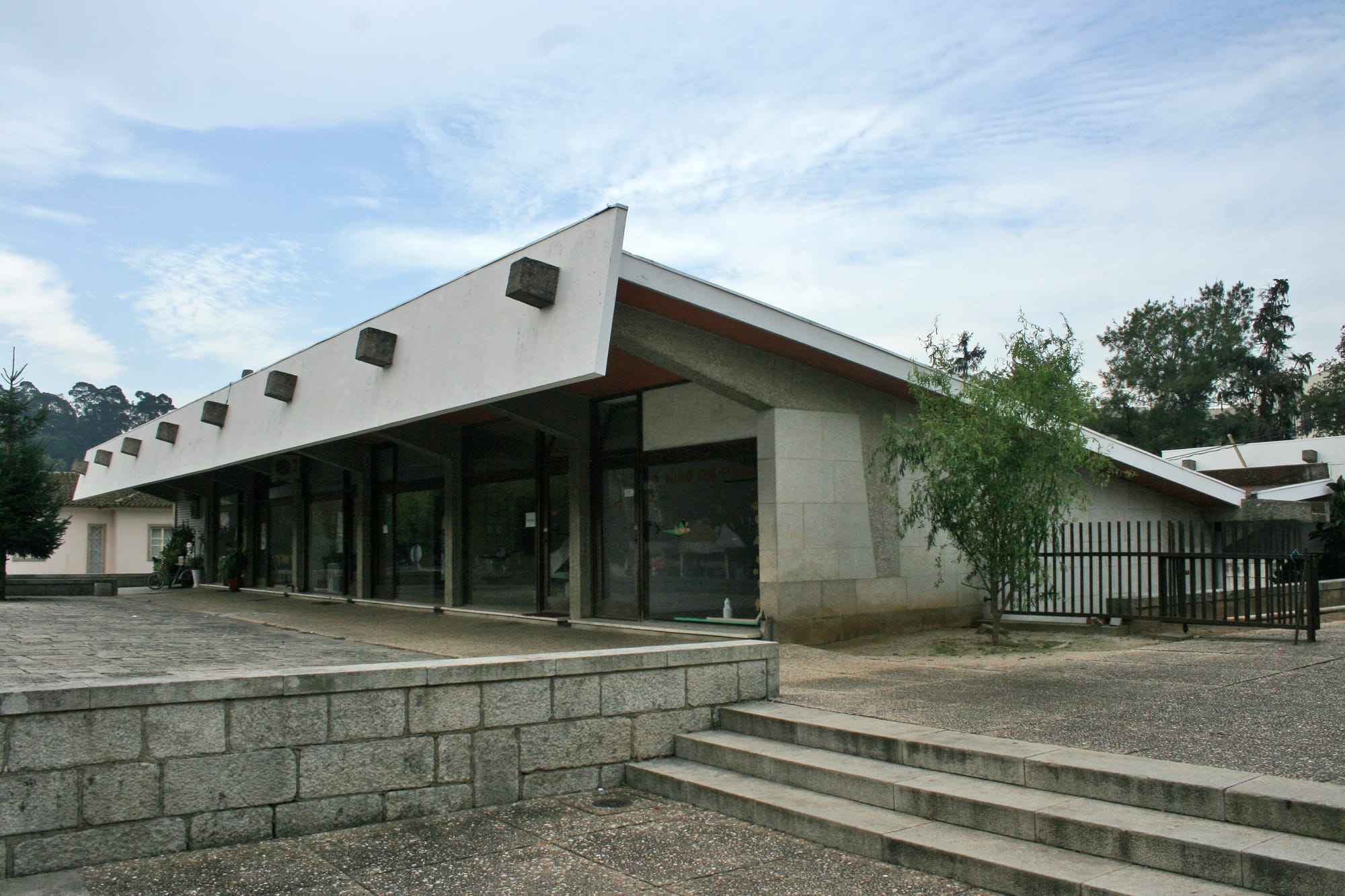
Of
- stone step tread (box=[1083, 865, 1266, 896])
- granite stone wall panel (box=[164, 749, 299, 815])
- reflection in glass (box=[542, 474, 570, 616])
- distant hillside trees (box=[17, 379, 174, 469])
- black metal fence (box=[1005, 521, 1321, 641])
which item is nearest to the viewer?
stone step tread (box=[1083, 865, 1266, 896])

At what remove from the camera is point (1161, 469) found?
597 inches

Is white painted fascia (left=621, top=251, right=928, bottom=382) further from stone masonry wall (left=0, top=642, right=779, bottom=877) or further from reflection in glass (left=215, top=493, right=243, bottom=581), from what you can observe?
reflection in glass (left=215, top=493, right=243, bottom=581)

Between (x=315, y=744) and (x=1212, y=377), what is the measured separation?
208ft

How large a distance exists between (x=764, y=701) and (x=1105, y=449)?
848 centimetres

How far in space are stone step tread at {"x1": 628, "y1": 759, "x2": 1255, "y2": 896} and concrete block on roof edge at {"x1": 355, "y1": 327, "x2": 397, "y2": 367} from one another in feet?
27.1

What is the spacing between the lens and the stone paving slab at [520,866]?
466 cm

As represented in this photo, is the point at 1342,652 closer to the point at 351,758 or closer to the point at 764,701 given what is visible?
the point at 764,701

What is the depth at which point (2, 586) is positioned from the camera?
21938mm

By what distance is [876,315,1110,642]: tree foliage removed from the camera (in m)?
10.4

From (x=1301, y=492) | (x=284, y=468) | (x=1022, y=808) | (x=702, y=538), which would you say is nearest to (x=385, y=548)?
(x=284, y=468)

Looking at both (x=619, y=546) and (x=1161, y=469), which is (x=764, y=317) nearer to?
(x=619, y=546)

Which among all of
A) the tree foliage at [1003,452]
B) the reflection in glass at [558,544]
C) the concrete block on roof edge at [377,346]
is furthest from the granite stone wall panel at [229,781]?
the reflection in glass at [558,544]

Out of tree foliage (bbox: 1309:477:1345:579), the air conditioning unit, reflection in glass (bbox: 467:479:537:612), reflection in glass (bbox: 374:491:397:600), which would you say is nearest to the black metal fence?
tree foliage (bbox: 1309:477:1345:579)

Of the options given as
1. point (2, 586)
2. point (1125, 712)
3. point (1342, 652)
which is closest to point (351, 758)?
point (1125, 712)
